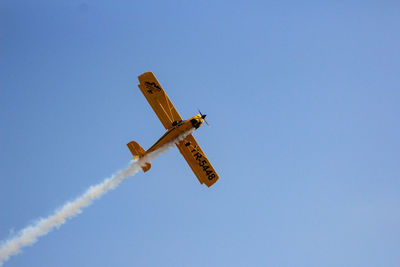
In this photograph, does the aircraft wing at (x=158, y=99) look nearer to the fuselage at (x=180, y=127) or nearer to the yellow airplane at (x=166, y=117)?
the yellow airplane at (x=166, y=117)

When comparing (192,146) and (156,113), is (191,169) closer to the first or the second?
(192,146)

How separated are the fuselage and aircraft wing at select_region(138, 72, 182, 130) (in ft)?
1.21

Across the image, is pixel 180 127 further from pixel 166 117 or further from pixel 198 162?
pixel 198 162

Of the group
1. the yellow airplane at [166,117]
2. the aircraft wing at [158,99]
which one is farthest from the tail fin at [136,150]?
the aircraft wing at [158,99]

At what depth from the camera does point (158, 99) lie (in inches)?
1442

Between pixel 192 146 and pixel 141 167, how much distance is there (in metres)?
4.00

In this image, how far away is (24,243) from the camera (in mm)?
36594

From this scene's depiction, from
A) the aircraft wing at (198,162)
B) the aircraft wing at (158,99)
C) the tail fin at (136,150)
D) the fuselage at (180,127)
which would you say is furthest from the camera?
the tail fin at (136,150)

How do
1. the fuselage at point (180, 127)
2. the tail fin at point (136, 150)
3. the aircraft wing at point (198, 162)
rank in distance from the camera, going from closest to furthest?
the fuselage at point (180, 127)
the aircraft wing at point (198, 162)
the tail fin at point (136, 150)

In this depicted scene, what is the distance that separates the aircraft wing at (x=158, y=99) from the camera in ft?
119

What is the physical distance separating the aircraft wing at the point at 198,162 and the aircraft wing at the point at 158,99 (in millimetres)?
2112

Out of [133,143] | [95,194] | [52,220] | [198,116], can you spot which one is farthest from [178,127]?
[52,220]

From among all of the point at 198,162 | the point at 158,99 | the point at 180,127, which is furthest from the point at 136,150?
the point at 198,162

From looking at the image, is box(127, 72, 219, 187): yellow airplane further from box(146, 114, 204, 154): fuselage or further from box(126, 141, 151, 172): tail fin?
box(126, 141, 151, 172): tail fin
